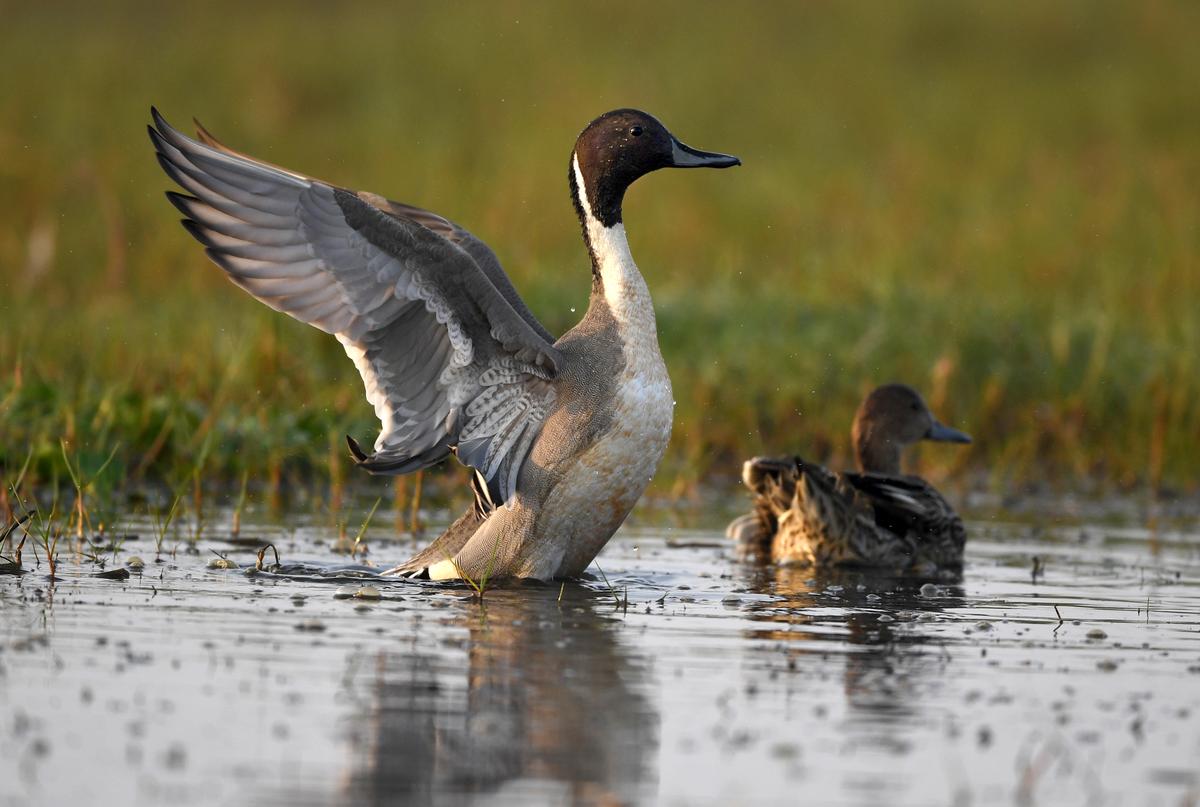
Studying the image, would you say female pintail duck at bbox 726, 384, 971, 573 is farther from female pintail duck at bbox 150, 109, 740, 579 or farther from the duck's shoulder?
female pintail duck at bbox 150, 109, 740, 579

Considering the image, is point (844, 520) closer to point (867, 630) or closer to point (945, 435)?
point (945, 435)

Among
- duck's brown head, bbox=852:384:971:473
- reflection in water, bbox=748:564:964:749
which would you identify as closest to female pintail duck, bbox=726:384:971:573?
reflection in water, bbox=748:564:964:749

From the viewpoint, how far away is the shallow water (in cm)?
346

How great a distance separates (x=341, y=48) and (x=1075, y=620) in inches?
564

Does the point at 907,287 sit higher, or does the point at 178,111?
the point at 178,111

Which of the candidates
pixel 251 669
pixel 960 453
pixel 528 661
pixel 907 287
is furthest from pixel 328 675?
pixel 907 287

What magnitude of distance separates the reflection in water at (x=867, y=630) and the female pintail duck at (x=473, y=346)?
2.34ft

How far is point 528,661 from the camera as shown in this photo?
4520mm

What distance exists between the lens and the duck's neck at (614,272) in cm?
590

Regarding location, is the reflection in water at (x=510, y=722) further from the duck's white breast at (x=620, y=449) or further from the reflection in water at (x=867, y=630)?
the duck's white breast at (x=620, y=449)

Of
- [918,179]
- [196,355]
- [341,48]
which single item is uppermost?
[341,48]

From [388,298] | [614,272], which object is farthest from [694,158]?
[388,298]

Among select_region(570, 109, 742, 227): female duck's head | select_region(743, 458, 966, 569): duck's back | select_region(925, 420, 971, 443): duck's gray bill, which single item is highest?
select_region(570, 109, 742, 227): female duck's head

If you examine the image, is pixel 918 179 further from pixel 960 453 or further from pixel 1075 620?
pixel 1075 620
